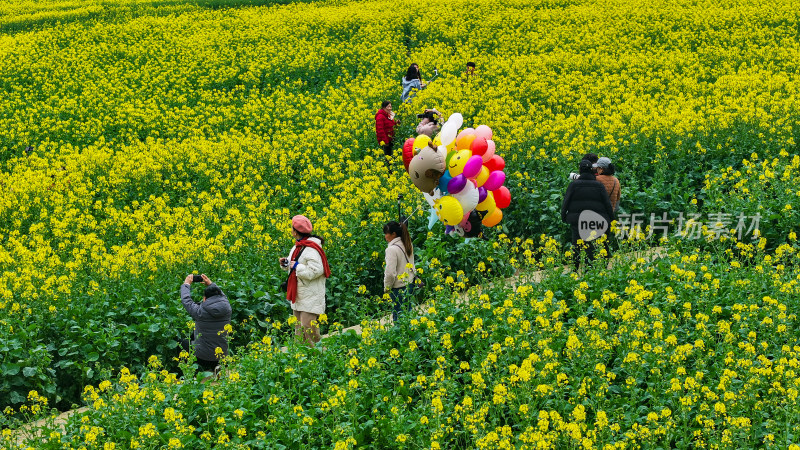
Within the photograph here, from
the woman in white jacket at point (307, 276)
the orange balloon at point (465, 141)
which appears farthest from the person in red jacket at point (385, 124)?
the woman in white jacket at point (307, 276)

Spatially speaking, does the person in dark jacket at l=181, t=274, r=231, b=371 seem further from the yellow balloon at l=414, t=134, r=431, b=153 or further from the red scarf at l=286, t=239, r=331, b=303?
the yellow balloon at l=414, t=134, r=431, b=153

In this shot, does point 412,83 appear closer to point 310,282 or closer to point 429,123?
point 429,123

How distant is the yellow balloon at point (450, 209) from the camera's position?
34.7ft

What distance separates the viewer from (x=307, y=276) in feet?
30.9

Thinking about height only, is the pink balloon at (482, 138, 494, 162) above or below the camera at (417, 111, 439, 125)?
below

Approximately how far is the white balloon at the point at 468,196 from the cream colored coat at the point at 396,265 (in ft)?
4.68

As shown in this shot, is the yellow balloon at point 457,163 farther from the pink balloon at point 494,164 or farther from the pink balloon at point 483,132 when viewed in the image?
the pink balloon at point 494,164

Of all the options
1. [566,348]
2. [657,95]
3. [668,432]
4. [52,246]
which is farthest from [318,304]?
[657,95]

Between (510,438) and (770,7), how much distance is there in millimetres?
27480

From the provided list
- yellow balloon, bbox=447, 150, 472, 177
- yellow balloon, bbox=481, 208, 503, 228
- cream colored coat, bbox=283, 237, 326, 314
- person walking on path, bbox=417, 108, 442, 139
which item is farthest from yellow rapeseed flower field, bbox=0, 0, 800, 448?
yellow balloon, bbox=447, 150, 472, 177

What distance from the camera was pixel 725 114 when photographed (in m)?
15.0

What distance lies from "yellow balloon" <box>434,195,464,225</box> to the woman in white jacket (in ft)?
5.97

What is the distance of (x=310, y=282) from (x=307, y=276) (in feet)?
0.58

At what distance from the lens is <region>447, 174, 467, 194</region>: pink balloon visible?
10.6m
